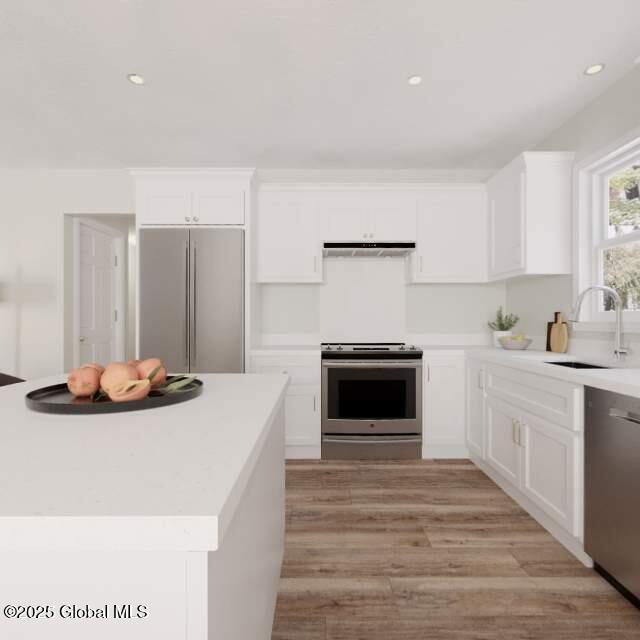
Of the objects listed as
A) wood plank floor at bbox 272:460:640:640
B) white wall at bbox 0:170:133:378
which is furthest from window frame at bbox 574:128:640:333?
white wall at bbox 0:170:133:378

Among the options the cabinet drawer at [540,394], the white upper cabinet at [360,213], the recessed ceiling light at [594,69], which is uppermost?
the recessed ceiling light at [594,69]

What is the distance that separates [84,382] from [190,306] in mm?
2331

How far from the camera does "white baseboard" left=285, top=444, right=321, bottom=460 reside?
346 centimetres

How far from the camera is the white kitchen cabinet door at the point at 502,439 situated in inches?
99.7

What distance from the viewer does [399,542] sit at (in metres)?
2.15

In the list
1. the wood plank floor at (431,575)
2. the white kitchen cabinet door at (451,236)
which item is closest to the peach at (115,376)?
the wood plank floor at (431,575)

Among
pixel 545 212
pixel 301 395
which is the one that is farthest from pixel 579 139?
pixel 301 395

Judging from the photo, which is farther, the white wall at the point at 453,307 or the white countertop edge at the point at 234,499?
the white wall at the point at 453,307

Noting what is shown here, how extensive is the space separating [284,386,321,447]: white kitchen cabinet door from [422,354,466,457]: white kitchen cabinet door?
0.88 meters

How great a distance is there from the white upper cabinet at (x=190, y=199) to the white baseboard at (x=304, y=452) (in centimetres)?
192

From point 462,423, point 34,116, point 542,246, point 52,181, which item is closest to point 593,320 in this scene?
point 542,246

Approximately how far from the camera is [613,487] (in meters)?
1.73

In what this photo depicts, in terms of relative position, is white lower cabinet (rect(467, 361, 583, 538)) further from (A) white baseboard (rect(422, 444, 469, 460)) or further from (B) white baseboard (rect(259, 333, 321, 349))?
(B) white baseboard (rect(259, 333, 321, 349))

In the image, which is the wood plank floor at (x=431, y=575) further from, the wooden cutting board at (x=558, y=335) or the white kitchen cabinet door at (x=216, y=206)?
the white kitchen cabinet door at (x=216, y=206)
